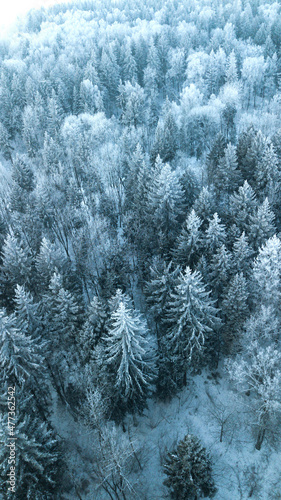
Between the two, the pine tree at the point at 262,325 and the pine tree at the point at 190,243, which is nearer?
the pine tree at the point at 262,325

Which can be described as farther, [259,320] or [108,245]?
[108,245]

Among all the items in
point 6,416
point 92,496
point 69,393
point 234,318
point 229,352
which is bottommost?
point 92,496

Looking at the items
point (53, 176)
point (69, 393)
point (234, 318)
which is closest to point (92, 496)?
point (69, 393)

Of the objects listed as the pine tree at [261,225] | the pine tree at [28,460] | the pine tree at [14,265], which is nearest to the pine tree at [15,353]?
the pine tree at [28,460]

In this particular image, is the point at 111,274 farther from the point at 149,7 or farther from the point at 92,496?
the point at 149,7

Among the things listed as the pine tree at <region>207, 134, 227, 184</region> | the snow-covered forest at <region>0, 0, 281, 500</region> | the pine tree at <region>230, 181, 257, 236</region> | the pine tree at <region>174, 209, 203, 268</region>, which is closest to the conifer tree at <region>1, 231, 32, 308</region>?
the snow-covered forest at <region>0, 0, 281, 500</region>

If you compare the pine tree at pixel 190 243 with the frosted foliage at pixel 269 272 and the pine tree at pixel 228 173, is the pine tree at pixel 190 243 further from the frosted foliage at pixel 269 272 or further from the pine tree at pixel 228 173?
the pine tree at pixel 228 173

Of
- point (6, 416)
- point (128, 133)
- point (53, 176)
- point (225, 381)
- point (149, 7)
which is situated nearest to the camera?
point (6, 416)
